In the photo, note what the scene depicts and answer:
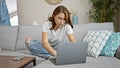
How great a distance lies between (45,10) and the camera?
483 cm

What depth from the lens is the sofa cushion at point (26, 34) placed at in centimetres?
336

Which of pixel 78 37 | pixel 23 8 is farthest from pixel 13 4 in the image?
pixel 78 37

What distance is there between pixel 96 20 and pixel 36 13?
4.23 feet

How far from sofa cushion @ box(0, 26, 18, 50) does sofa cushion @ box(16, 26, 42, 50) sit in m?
0.08

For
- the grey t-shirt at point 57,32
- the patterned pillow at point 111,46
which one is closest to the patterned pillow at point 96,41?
the patterned pillow at point 111,46

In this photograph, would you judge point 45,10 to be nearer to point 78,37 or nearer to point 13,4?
point 13,4

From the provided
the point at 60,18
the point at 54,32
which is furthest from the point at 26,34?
the point at 60,18

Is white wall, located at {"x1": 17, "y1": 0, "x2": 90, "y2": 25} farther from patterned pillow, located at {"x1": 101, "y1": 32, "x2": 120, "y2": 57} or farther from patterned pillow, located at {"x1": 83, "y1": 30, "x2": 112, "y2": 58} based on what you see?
patterned pillow, located at {"x1": 101, "y1": 32, "x2": 120, "y2": 57}

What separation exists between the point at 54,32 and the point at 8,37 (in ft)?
2.98

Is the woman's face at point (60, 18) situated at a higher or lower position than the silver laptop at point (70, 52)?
higher

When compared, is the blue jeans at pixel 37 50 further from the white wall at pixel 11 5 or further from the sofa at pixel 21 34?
the white wall at pixel 11 5

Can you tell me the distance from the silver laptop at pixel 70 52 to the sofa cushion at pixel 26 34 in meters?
1.16

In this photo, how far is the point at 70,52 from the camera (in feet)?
7.28

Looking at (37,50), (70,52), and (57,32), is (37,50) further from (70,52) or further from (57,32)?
(70,52)
